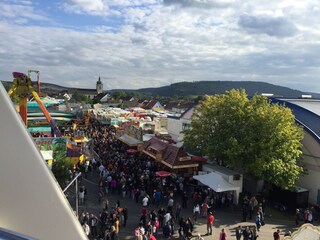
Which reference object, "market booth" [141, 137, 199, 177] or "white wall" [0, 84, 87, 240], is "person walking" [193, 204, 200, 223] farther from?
"white wall" [0, 84, 87, 240]

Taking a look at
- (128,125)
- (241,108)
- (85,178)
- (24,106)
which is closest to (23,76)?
(24,106)

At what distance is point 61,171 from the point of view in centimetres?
2064

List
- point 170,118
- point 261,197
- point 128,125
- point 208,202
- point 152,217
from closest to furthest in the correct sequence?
point 152,217 → point 208,202 → point 261,197 → point 128,125 → point 170,118

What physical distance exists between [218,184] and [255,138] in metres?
3.87

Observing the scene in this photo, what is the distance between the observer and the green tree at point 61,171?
67.0ft

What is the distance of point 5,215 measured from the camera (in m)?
2.62

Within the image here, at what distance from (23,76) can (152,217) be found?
17.4 metres

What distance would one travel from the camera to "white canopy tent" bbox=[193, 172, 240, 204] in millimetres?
19344

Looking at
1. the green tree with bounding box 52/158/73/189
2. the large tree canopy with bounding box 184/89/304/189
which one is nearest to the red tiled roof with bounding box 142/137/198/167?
the large tree canopy with bounding box 184/89/304/189

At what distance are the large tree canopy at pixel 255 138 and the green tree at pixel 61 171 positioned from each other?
30.2 feet

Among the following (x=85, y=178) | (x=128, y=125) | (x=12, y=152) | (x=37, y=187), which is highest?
(x=12, y=152)

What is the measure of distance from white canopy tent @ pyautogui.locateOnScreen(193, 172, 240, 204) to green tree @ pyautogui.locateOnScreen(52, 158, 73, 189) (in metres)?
8.33

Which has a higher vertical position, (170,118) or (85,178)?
(170,118)

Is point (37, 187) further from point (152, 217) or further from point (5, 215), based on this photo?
point (152, 217)
